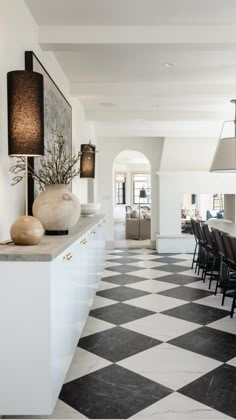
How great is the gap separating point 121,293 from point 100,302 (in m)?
0.50

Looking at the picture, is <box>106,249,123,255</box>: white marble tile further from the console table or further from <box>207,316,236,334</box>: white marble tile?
the console table

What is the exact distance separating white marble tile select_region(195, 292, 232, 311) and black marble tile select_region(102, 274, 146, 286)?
126 centimetres

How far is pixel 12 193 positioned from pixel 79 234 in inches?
22.8

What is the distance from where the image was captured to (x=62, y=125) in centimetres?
448

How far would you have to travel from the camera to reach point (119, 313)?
4.34 m

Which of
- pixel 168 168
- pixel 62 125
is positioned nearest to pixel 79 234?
pixel 62 125

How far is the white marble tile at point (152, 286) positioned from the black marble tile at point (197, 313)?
2.72 feet

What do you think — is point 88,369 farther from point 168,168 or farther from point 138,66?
point 168,168

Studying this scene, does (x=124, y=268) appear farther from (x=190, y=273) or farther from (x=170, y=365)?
(x=170, y=365)

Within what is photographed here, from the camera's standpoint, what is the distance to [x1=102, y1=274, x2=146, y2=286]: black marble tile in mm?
5879

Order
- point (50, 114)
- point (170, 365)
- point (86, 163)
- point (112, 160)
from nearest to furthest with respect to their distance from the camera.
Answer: point (170, 365) → point (50, 114) → point (86, 163) → point (112, 160)

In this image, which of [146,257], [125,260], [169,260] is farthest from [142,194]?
[125,260]

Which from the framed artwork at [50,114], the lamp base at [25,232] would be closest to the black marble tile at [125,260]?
the framed artwork at [50,114]

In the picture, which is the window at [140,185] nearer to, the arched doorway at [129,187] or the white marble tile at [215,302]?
the arched doorway at [129,187]
